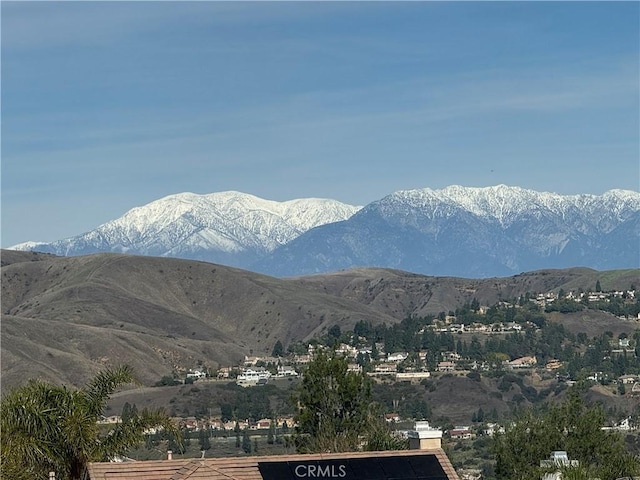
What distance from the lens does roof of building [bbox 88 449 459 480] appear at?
2908 cm

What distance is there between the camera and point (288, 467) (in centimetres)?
3031

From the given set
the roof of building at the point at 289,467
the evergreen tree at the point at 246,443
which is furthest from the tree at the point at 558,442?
the evergreen tree at the point at 246,443

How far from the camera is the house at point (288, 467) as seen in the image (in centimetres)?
2908

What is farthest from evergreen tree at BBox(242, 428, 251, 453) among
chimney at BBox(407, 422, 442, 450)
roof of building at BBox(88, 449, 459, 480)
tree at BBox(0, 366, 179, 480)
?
roof of building at BBox(88, 449, 459, 480)

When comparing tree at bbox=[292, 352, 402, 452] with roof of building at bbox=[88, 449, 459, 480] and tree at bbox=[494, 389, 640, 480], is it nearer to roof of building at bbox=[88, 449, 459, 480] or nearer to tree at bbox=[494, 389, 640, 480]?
tree at bbox=[494, 389, 640, 480]

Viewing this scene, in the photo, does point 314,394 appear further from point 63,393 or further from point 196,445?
point 196,445

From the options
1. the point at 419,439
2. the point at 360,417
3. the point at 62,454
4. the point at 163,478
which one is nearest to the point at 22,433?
the point at 62,454

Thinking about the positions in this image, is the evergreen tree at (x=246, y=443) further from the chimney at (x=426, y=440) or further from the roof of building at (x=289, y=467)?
the roof of building at (x=289, y=467)

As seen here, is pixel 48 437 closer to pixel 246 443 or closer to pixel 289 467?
pixel 289 467

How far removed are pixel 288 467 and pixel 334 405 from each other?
28.4m

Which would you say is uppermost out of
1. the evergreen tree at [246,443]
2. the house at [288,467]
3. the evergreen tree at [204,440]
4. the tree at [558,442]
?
the house at [288,467]

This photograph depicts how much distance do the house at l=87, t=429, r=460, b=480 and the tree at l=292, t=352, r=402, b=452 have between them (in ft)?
84.6

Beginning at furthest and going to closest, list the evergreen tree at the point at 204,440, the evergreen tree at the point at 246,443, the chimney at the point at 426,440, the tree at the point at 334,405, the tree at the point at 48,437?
the evergreen tree at the point at 204,440 → the evergreen tree at the point at 246,443 → the tree at the point at 334,405 → the chimney at the point at 426,440 → the tree at the point at 48,437

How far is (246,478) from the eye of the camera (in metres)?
29.5
